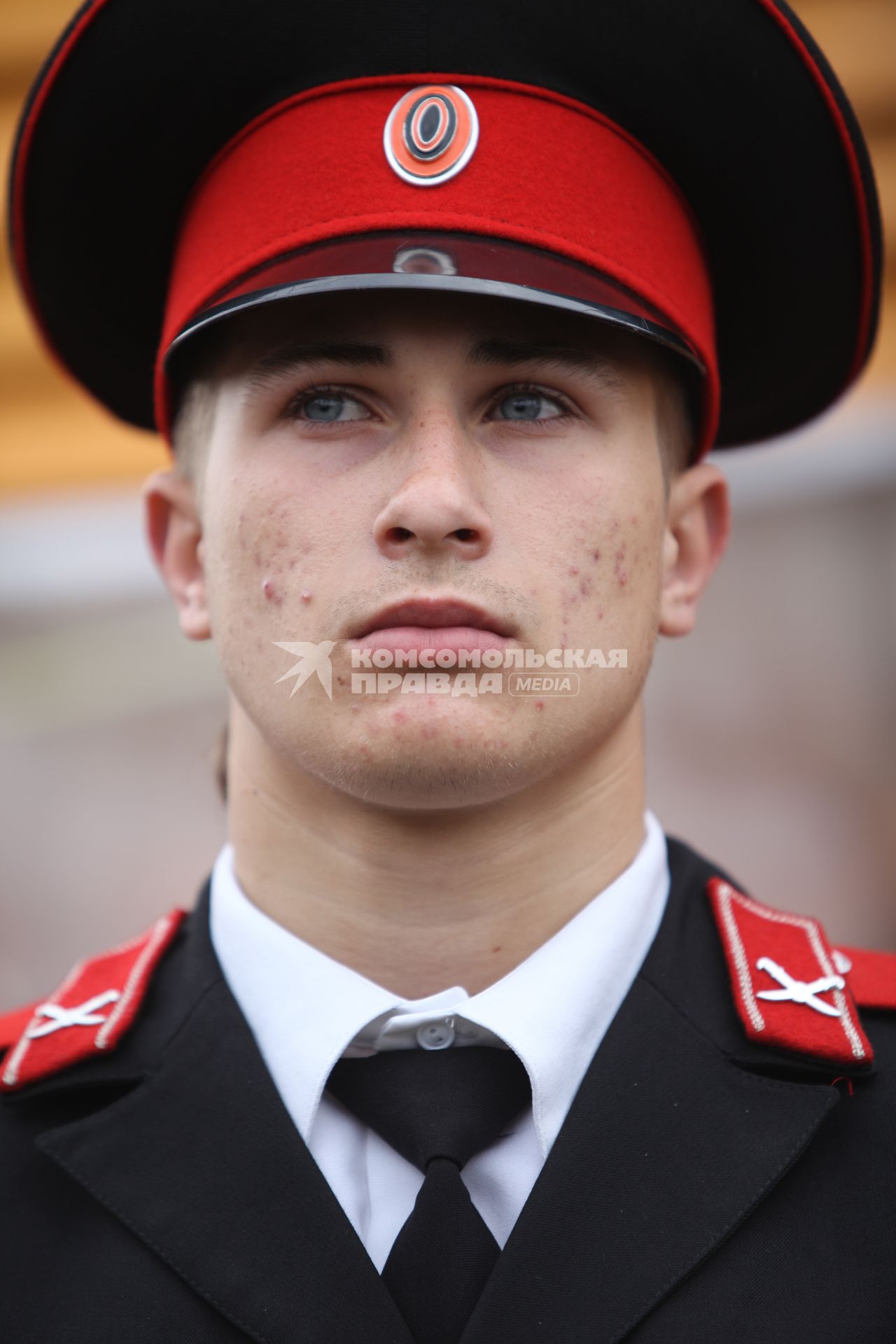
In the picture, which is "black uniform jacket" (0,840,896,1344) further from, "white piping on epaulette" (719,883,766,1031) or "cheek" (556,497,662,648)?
"cheek" (556,497,662,648)

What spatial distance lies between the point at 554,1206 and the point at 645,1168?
5.3 inches

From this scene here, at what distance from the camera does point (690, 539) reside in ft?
7.34

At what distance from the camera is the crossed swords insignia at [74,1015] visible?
203 cm

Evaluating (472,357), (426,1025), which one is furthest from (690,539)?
(426,1025)

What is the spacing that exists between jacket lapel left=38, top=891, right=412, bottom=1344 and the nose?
76 centimetres

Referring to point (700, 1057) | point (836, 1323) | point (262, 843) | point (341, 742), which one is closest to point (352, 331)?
point (341, 742)

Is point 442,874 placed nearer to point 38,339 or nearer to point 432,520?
point 432,520

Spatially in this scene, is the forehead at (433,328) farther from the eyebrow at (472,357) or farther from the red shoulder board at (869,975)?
the red shoulder board at (869,975)

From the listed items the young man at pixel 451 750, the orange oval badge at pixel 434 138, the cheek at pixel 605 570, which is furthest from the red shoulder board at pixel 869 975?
the orange oval badge at pixel 434 138

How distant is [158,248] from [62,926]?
7.64 ft

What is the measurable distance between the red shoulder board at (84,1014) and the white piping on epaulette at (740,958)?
36.4 inches

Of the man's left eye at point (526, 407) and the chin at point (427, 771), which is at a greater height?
the man's left eye at point (526, 407)

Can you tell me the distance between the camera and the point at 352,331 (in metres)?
1.87

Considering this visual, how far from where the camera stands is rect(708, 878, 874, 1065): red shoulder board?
184cm
